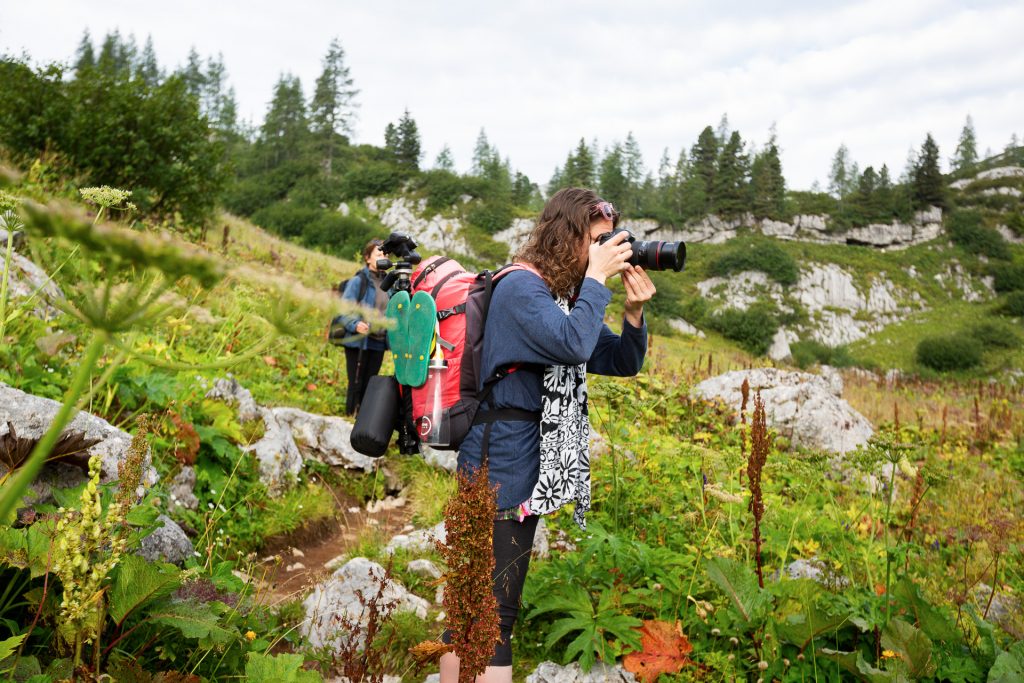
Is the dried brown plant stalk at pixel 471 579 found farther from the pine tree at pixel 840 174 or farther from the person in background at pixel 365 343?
the pine tree at pixel 840 174

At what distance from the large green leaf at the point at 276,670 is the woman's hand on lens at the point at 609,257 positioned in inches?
67.1

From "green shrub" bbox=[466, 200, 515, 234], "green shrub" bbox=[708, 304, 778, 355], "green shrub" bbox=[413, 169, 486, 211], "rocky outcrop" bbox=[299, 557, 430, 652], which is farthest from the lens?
"green shrub" bbox=[413, 169, 486, 211]

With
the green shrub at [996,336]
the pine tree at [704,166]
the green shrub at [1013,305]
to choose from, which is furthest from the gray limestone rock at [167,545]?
the pine tree at [704,166]

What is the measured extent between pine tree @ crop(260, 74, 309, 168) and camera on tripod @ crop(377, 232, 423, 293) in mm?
61126

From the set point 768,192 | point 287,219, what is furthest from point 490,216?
point 768,192

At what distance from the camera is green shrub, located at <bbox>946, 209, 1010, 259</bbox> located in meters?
54.7

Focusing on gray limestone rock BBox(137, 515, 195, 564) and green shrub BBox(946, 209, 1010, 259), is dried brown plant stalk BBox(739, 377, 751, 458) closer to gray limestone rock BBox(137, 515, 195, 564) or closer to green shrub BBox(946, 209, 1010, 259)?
gray limestone rock BBox(137, 515, 195, 564)

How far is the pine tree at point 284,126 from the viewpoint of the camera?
193 feet

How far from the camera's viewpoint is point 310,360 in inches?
339

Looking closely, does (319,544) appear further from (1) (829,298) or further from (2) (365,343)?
(1) (829,298)

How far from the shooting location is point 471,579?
1.20 metres

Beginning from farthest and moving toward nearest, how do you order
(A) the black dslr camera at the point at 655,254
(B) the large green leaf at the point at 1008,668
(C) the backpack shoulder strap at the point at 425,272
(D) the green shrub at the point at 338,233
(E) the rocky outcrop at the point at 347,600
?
(D) the green shrub at the point at 338,233 < (E) the rocky outcrop at the point at 347,600 < (C) the backpack shoulder strap at the point at 425,272 < (A) the black dslr camera at the point at 655,254 < (B) the large green leaf at the point at 1008,668

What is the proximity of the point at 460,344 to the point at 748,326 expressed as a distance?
132 ft

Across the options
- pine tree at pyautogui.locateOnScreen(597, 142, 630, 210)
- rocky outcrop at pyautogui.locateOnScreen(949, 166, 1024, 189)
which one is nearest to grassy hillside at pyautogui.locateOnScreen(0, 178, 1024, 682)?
pine tree at pyautogui.locateOnScreen(597, 142, 630, 210)
